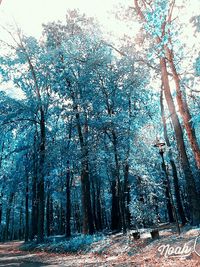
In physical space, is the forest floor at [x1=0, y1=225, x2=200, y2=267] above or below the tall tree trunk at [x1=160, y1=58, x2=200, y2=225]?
below

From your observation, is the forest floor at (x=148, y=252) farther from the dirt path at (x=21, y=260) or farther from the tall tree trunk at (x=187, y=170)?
the dirt path at (x=21, y=260)

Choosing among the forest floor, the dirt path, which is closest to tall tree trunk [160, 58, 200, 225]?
the forest floor

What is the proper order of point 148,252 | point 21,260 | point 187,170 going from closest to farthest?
point 148,252 < point 187,170 < point 21,260

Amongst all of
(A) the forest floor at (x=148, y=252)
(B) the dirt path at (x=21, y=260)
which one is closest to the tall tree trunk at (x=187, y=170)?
(A) the forest floor at (x=148, y=252)

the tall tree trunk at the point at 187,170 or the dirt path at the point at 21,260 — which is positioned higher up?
the tall tree trunk at the point at 187,170

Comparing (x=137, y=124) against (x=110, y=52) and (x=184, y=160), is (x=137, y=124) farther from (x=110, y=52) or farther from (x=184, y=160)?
(x=184, y=160)

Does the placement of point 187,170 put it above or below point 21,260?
above

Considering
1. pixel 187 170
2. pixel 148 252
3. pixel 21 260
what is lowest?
pixel 148 252

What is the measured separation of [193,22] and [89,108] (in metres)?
14.6

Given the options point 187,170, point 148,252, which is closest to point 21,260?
point 148,252

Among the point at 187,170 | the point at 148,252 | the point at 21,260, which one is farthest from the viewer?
the point at 21,260

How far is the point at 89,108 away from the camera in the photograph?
2314cm

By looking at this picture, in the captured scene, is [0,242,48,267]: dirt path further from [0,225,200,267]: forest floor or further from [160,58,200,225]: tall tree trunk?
[160,58,200,225]: tall tree trunk

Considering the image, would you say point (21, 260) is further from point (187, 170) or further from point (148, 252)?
point (187, 170)
